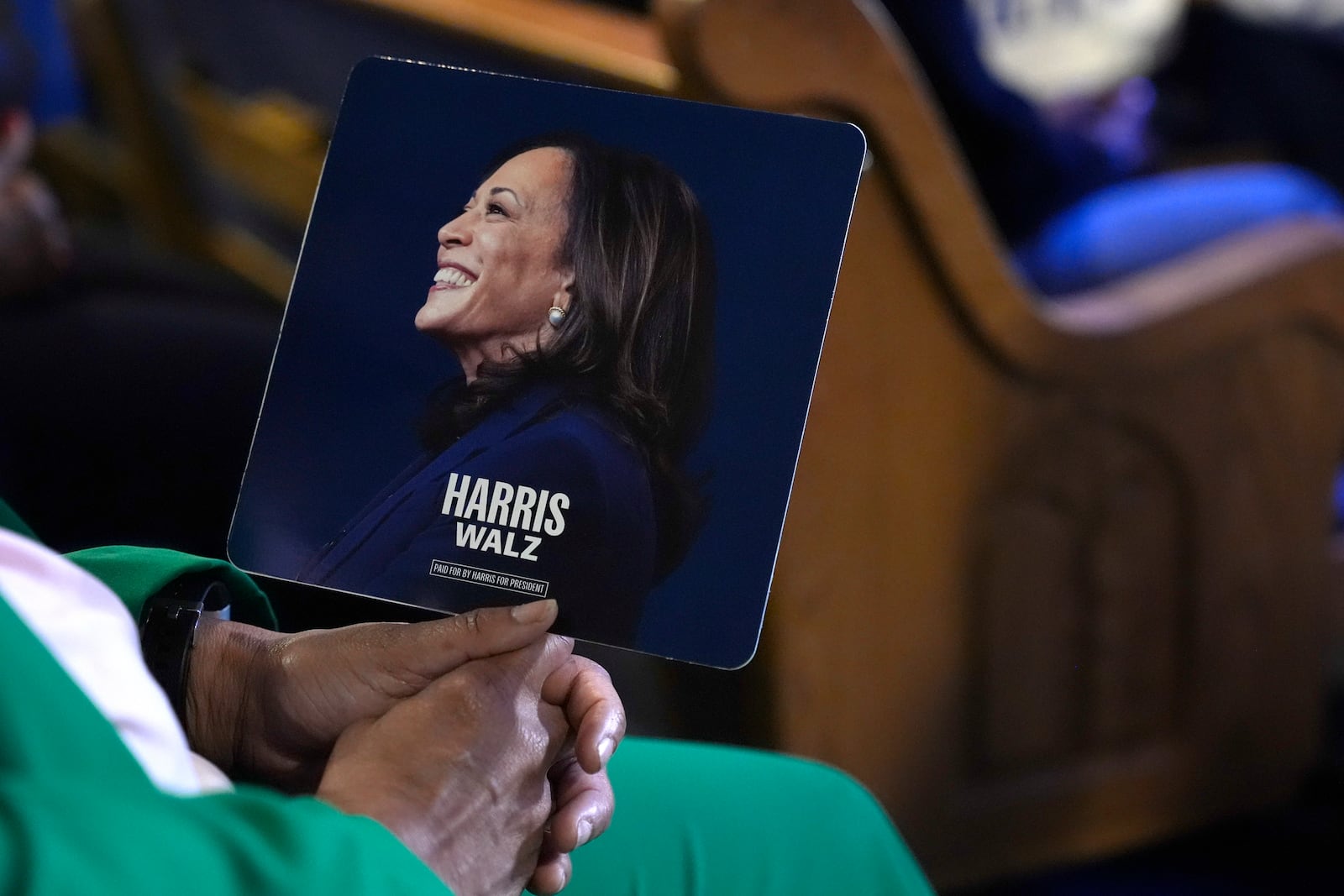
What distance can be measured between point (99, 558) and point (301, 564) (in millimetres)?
142

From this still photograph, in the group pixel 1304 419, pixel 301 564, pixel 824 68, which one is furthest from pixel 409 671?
pixel 1304 419

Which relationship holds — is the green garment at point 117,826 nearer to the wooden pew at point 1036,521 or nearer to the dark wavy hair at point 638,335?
the dark wavy hair at point 638,335

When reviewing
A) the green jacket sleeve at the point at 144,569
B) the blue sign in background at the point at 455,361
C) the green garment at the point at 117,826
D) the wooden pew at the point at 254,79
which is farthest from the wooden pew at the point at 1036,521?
the green garment at the point at 117,826

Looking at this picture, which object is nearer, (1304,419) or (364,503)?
(364,503)

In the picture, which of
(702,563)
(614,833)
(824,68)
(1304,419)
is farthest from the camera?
(1304,419)

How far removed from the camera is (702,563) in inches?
25.5

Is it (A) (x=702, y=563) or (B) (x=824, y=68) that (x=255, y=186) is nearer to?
(B) (x=824, y=68)

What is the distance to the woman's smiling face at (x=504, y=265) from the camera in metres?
0.65

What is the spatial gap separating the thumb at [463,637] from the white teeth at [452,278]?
156 millimetres

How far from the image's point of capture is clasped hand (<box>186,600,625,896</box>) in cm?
63

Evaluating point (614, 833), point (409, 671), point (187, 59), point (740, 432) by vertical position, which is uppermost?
point (187, 59)

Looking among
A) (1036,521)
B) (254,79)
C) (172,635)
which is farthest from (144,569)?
(254,79)

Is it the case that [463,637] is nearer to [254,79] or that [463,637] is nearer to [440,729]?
[440,729]

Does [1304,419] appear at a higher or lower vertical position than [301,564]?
higher
